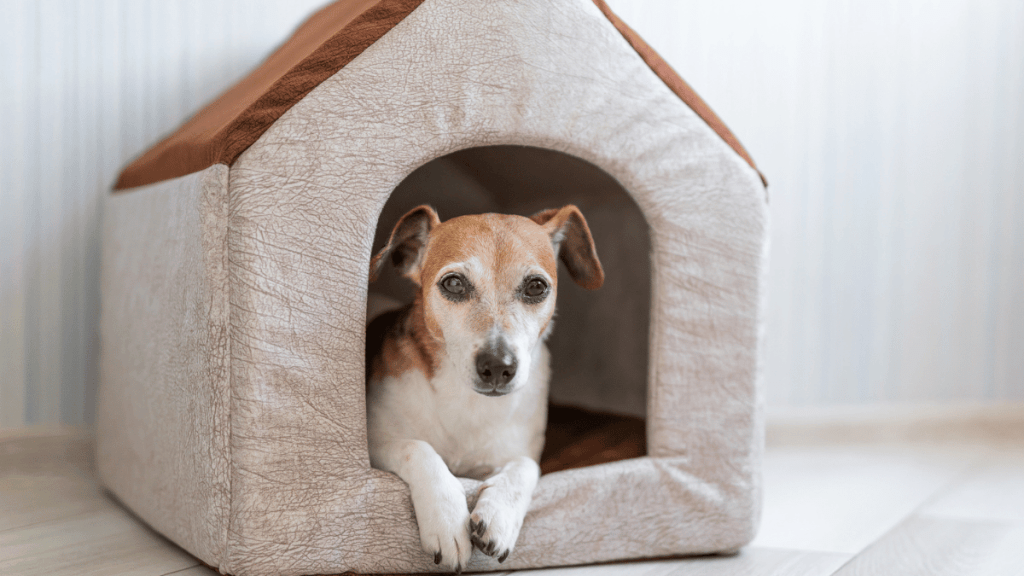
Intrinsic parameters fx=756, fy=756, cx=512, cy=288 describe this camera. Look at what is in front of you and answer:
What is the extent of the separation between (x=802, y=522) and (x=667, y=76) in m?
1.10

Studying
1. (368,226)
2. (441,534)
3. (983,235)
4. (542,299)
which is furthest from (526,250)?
(983,235)

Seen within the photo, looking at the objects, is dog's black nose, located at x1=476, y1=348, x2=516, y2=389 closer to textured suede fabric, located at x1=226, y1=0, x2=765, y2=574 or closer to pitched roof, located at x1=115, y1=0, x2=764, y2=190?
textured suede fabric, located at x1=226, y1=0, x2=765, y2=574

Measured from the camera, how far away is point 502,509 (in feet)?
4.19

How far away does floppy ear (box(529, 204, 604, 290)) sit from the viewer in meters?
1.54

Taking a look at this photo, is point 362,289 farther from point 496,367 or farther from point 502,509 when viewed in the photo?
point 502,509

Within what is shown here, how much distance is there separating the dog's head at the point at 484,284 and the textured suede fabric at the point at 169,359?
324 millimetres

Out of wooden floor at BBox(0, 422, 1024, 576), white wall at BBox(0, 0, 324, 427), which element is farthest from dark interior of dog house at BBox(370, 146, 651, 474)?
white wall at BBox(0, 0, 324, 427)

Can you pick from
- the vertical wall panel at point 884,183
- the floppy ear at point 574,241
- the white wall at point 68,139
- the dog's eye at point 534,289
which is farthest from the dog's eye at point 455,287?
the vertical wall panel at point 884,183

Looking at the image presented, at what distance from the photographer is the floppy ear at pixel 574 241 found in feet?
5.04

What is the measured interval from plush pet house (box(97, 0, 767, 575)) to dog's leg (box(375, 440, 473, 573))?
38mm

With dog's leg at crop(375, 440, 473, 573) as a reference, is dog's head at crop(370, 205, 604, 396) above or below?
above

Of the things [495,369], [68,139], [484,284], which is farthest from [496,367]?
[68,139]

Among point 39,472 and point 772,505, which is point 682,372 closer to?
point 772,505

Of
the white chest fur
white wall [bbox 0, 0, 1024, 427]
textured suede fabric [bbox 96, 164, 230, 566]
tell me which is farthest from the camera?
white wall [bbox 0, 0, 1024, 427]
